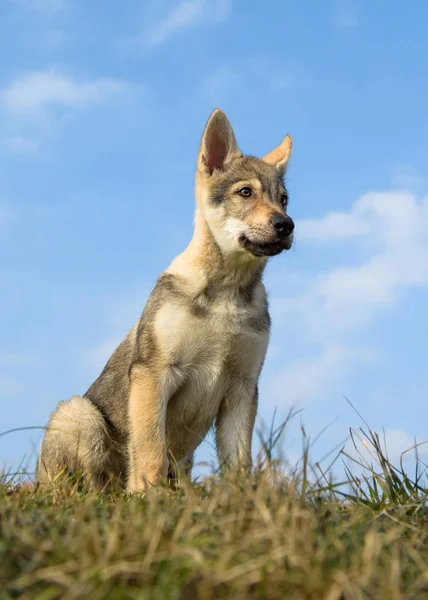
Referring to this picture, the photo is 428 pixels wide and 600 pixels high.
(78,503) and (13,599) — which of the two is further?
(78,503)

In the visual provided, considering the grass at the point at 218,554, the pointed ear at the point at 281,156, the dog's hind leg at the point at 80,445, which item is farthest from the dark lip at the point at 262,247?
the grass at the point at 218,554

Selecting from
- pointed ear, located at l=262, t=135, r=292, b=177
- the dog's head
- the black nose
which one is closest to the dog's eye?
the dog's head

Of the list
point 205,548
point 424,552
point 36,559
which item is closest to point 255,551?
point 205,548

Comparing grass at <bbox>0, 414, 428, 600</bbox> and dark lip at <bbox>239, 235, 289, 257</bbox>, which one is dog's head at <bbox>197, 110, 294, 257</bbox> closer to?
dark lip at <bbox>239, 235, 289, 257</bbox>

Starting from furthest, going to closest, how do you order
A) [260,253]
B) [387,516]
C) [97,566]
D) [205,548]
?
1. [260,253]
2. [387,516]
3. [205,548]
4. [97,566]

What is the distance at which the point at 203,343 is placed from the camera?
20.3 feet

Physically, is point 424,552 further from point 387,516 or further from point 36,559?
point 36,559

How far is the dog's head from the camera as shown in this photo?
20.2 feet

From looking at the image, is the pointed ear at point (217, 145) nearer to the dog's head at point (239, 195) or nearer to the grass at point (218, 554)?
the dog's head at point (239, 195)

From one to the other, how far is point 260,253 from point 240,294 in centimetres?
41

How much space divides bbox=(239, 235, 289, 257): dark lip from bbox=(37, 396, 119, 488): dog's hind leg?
7.22ft

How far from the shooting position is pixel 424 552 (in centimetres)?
305

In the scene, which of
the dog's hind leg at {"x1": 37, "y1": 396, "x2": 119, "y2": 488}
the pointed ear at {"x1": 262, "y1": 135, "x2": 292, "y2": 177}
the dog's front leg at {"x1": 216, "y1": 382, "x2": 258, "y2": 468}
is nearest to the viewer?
the dog's front leg at {"x1": 216, "y1": 382, "x2": 258, "y2": 468}

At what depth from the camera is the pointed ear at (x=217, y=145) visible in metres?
6.71
